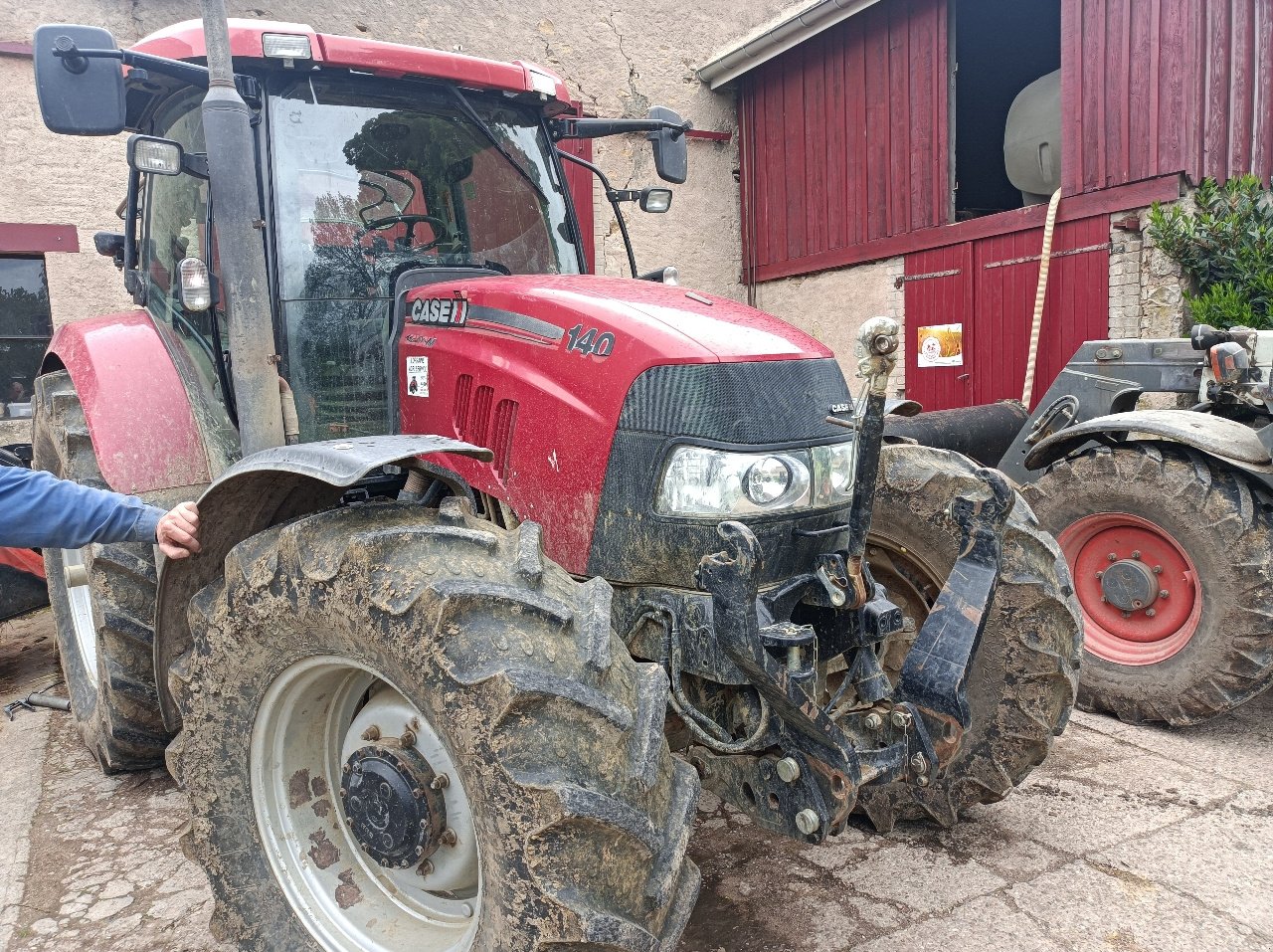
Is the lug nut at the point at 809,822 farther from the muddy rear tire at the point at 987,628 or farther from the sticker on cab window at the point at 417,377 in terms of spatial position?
the sticker on cab window at the point at 417,377

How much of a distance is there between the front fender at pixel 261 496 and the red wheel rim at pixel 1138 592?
317cm

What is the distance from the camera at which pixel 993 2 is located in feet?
31.8

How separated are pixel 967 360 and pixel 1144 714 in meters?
5.22

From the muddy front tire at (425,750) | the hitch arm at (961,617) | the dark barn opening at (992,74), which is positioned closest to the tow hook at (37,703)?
the muddy front tire at (425,750)

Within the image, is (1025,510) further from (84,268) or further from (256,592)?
(84,268)

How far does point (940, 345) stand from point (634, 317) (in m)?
7.28

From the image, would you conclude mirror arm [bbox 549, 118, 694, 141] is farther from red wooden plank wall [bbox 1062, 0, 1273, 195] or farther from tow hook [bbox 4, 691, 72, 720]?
red wooden plank wall [bbox 1062, 0, 1273, 195]

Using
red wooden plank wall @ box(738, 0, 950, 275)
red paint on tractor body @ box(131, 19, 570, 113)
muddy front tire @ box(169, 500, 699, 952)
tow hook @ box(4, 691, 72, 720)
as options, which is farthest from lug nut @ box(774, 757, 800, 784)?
red wooden plank wall @ box(738, 0, 950, 275)

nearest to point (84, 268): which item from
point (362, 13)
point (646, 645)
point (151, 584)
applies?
point (362, 13)

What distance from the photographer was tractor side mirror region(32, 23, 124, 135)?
232 cm

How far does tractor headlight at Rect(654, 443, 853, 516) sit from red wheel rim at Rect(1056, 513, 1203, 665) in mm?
2468

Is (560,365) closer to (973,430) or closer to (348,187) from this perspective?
(348,187)

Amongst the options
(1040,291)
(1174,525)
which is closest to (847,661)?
(1174,525)

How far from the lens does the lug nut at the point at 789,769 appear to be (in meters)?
2.07
